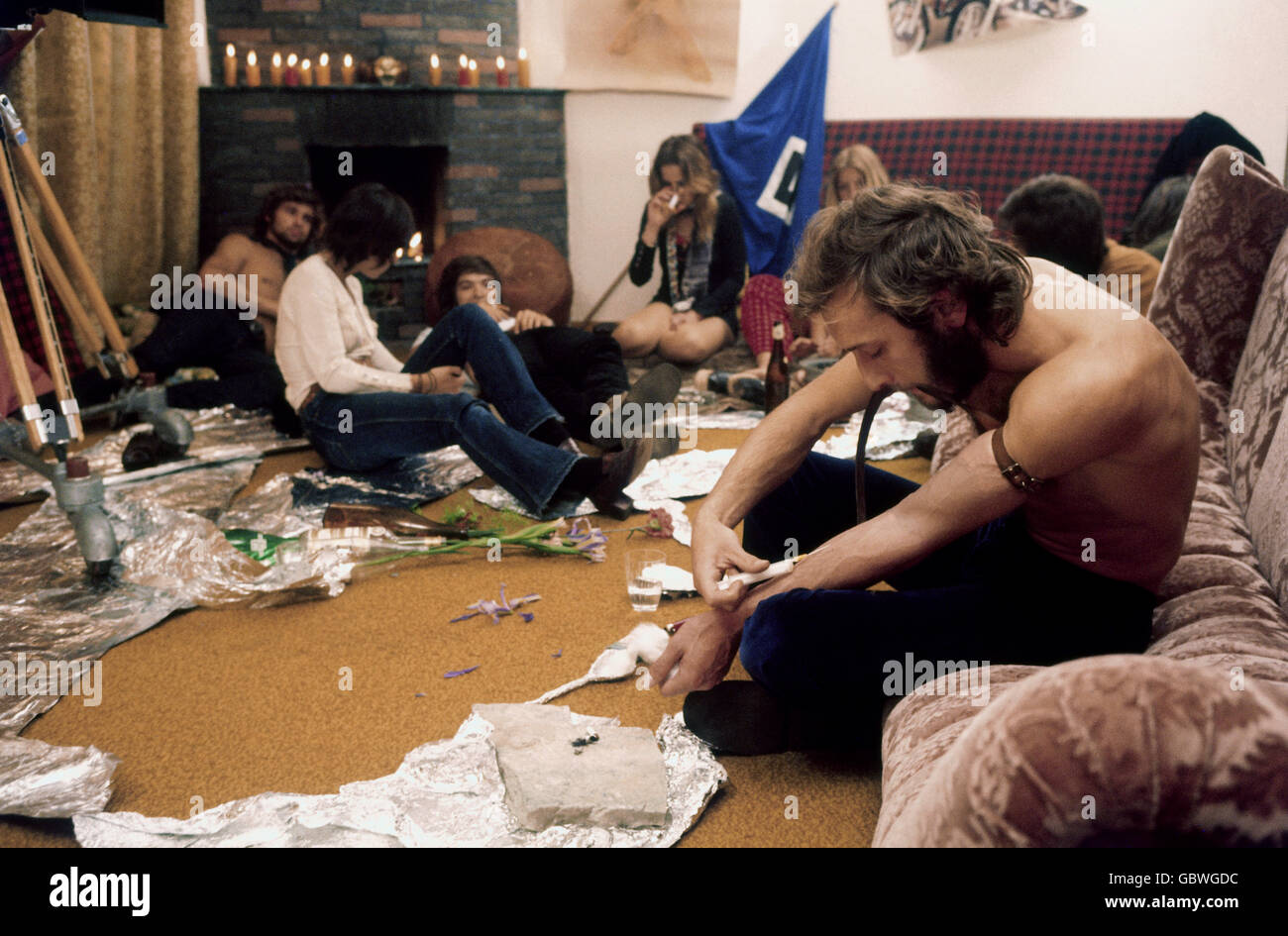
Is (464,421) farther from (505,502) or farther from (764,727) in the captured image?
(764,727)

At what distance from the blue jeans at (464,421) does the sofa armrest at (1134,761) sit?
1.84 meters

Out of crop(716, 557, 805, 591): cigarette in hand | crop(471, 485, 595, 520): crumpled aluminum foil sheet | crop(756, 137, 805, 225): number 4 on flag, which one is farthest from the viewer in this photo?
crop(756, 137, 805, 225): number 4 on flag

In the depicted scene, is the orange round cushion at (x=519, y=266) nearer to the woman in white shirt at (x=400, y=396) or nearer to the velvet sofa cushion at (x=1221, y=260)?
the woman in white shirt at (x=400, y=396)

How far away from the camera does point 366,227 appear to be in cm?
265

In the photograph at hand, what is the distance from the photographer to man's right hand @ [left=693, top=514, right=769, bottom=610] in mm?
1421

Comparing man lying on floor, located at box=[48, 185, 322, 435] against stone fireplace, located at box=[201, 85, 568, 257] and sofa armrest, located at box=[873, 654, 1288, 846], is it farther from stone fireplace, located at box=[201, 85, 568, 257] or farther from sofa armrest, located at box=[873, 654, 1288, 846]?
sofa armrest, located at box=[873, 654, 1288, 846]

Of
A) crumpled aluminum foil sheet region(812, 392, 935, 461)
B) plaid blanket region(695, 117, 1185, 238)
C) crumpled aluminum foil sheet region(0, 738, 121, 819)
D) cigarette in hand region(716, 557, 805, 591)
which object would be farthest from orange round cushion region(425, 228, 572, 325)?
cigarette in hand region(716, 557, 805, 591)

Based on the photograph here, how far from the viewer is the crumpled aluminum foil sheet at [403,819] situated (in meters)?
1.29

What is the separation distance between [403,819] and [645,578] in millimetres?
823

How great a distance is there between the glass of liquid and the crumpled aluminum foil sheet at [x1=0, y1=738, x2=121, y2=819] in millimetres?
961

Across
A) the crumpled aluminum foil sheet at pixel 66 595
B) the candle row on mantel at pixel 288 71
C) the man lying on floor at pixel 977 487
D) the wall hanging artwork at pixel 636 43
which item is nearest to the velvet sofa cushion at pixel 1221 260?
the man lying on floor at pixel 977 487

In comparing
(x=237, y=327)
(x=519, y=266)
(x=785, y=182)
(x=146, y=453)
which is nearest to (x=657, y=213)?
(x=519, y=266)

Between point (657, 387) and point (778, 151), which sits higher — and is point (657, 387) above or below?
below

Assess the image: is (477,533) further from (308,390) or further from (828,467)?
(828,467)
